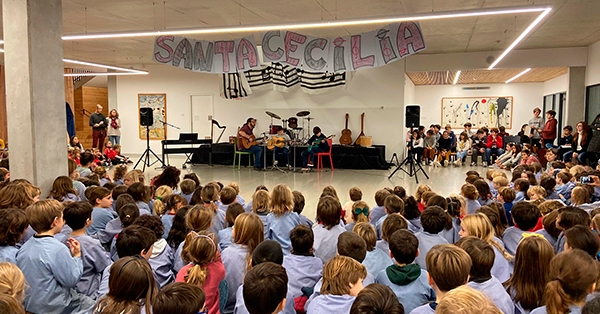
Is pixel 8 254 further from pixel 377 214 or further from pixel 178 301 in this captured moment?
pixel 377 214

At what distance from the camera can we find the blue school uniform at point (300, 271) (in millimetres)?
2676

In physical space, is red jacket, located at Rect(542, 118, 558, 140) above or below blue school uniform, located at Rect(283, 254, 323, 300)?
above

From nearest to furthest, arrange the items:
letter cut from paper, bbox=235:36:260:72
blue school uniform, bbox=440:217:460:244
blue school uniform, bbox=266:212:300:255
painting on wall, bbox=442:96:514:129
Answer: blue school uniform, bbox=440:217:460:244 → blue school uniform, bbox=266:212:300:255 → letter cut from paper, bbox=235:36:260:72 → painting on wall, bbox=442:96:514:129

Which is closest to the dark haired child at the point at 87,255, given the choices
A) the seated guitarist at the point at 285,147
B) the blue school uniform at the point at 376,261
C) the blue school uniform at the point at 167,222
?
the blue school uniform at the point at 167,222

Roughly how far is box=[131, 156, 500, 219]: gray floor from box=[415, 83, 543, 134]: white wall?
7429 millimetres

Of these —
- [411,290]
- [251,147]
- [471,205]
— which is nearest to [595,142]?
[471,205]

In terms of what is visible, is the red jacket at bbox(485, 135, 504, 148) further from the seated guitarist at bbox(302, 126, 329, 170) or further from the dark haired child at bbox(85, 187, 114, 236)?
the dark haired child at bbox(85, 187, 114, 236)

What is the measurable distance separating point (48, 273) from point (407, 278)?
2.06 metres

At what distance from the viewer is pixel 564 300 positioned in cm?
187

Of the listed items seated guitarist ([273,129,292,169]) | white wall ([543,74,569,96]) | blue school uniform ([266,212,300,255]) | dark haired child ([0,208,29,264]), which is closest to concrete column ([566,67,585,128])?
white wall ([543,74,569,96])

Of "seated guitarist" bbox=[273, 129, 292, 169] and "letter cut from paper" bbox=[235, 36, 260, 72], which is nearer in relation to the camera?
"letter cut from paper" bbox=[235, 36, 260, 72]

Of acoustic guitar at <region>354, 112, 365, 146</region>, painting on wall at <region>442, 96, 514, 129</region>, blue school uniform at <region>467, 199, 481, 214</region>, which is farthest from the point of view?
painting on wall at <region>442, 96, 514, 129</region>

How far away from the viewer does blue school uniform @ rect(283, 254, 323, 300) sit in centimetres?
268

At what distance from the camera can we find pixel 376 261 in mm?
2848
